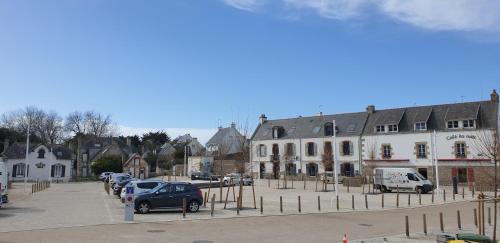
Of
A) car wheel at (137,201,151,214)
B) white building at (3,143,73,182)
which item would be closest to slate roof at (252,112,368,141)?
white building at (3,143,73,182)

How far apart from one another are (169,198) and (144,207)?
4.06 ft

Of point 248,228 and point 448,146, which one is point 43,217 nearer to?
point 248,228

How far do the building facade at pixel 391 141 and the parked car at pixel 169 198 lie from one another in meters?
24.1

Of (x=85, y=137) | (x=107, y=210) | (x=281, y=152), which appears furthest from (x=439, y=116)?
(x=85, y=137)

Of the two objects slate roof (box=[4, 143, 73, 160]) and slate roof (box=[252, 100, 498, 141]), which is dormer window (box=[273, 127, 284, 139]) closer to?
slate roof (box=[252, 100, 498, 141])

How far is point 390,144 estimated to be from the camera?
52562 millimetres

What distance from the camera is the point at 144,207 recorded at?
69.7ft

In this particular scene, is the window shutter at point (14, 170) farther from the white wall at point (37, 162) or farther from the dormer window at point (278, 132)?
the dormer window at point (278, 132)

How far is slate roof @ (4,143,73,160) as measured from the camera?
224 ft

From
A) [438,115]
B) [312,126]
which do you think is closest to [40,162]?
[312,126]

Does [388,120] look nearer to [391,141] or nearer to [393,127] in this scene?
[393,127]

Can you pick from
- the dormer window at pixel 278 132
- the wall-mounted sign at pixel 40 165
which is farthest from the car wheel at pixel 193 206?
the wall-mounted sign at pixel 40 165

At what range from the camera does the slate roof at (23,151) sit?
224 feet

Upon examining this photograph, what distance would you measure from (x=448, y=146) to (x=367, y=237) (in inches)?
1480
